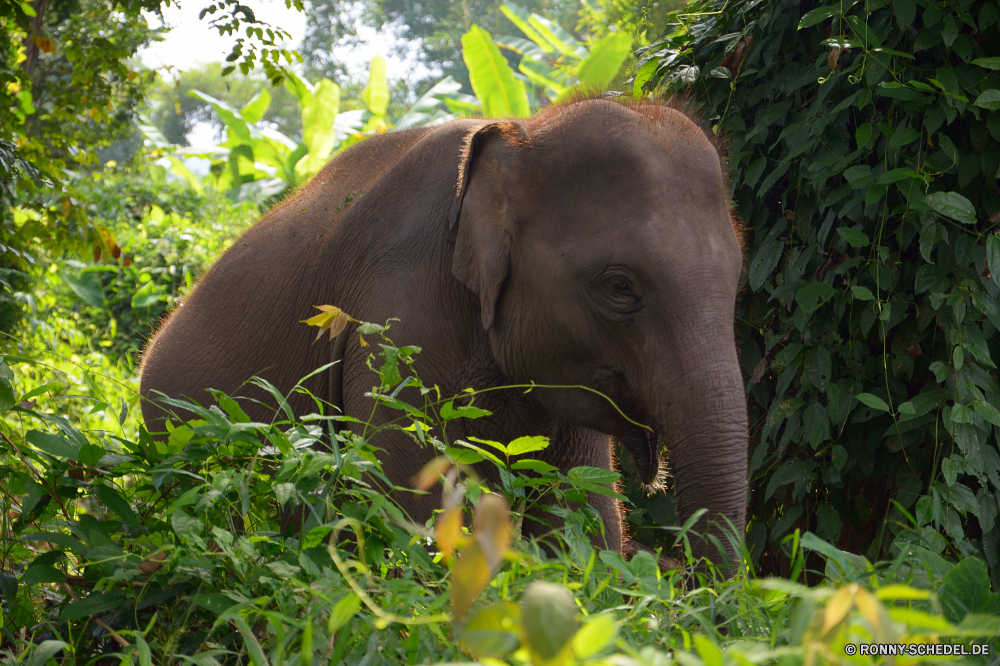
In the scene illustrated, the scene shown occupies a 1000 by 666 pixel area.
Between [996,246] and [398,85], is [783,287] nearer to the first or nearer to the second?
[996,246]

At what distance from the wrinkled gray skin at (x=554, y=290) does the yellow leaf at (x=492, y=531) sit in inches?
49.5

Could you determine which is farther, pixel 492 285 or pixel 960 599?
pixel 492 285

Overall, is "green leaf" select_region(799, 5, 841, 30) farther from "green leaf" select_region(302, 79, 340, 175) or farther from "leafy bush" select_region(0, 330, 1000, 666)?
"green leaf" select_region(302, 79, 340, 175)

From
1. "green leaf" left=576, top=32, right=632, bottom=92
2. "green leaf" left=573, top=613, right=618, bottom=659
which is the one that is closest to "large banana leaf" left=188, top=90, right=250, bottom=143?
"green leaf" left=576, top=32, right=632, bottom=92

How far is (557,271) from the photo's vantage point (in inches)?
76.6

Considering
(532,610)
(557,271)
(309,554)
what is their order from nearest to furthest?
(532,610) < (309,554) < (557,271)

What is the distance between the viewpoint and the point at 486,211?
2.01 metres

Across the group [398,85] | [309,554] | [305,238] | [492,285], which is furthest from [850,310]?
[398,85]

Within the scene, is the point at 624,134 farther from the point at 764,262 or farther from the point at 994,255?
the point at 994,255

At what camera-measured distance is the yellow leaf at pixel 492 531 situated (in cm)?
57

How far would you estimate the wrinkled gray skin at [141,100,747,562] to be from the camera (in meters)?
1.85

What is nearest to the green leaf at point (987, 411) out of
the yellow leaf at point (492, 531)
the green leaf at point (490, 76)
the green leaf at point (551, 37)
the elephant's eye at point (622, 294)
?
the elephant's eye at point (622, 294)

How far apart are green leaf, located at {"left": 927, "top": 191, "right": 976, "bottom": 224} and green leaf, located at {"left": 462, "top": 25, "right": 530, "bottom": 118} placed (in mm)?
6695

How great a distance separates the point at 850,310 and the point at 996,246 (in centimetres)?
41
